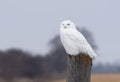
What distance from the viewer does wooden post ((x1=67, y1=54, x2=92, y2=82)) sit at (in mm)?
3781

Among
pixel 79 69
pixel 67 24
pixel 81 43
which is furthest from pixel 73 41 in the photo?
pixel 79 69

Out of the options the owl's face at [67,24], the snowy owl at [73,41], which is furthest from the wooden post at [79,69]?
the owl's face at [67,24]

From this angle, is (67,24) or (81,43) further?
(67,24)

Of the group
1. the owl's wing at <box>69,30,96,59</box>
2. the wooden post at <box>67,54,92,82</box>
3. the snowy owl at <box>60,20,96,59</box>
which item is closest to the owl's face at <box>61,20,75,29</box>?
the snowy owl at <box>60,20,96,59</box>

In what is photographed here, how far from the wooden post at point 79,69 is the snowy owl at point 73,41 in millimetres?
81

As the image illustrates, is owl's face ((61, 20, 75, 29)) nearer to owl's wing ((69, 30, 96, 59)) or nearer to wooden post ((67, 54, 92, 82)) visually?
owl's wing ((69, 30, 96, 59))

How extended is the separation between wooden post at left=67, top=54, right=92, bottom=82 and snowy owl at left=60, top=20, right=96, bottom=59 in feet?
0.27

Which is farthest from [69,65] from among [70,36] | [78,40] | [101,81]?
[101,81]

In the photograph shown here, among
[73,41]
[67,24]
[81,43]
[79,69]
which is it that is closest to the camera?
[79,69]

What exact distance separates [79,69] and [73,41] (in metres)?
0.73

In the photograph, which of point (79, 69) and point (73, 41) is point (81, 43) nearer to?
point (73, 41)

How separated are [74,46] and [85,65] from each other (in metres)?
0.54

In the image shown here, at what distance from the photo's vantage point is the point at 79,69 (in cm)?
378

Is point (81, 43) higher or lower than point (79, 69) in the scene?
higher
